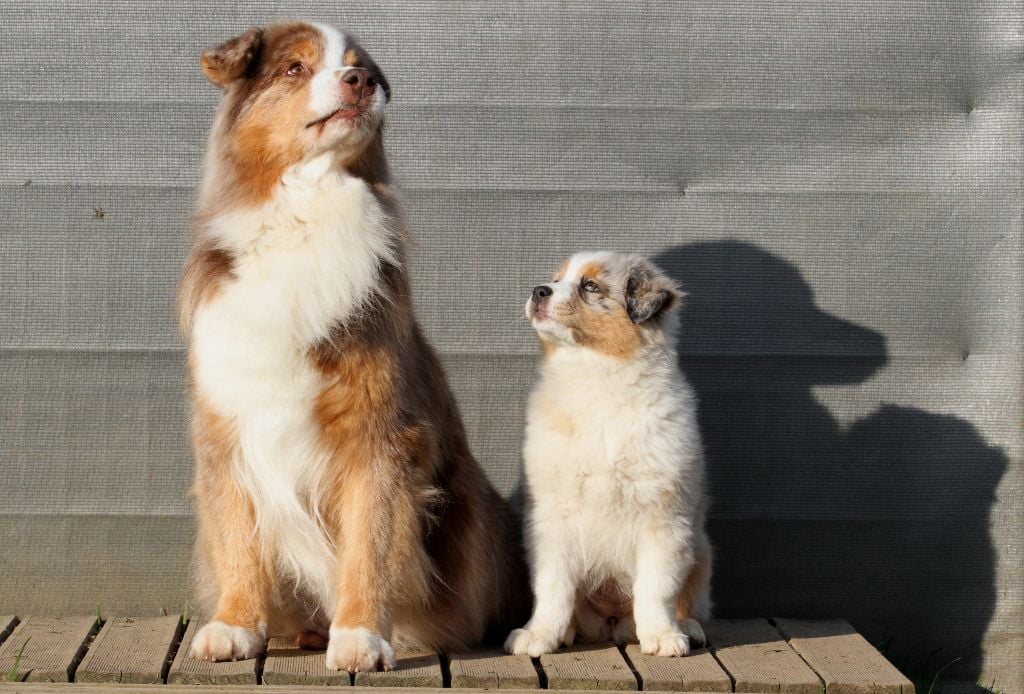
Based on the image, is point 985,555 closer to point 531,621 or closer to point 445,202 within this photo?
point 531,621

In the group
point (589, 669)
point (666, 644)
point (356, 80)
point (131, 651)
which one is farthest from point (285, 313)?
point (666, 644)

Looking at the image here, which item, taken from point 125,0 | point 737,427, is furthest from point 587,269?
point 125,0

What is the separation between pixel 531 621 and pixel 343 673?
64 cm

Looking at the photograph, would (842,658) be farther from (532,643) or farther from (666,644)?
(532,643)

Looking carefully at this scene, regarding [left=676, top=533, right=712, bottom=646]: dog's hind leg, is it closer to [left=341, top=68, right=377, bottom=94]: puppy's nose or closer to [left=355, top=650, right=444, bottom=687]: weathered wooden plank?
[left=355, top=650, right=444, bottom=687]: weathered wooden plank

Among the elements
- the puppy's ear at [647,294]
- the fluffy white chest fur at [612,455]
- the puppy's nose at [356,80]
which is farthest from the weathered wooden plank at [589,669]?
the puppy's nose at [356,80]

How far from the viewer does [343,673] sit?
3.13 metres

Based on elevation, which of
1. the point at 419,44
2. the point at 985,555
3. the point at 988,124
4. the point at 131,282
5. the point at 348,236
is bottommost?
the point at 985,555

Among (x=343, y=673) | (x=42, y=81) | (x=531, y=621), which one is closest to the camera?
(x=343, y=673)

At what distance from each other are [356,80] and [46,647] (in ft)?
6.28

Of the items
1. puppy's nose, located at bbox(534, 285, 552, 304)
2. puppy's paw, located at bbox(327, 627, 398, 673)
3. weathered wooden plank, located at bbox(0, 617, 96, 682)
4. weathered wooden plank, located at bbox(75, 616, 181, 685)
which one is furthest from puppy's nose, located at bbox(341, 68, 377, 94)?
weathered wooden plank, located at bbox(0, 617, 96, 682)

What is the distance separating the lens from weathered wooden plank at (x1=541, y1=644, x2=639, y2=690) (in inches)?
127

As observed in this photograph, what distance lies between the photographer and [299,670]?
3172mm

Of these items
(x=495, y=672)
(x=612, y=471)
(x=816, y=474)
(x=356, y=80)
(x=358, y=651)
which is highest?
(x=356, y=80)
